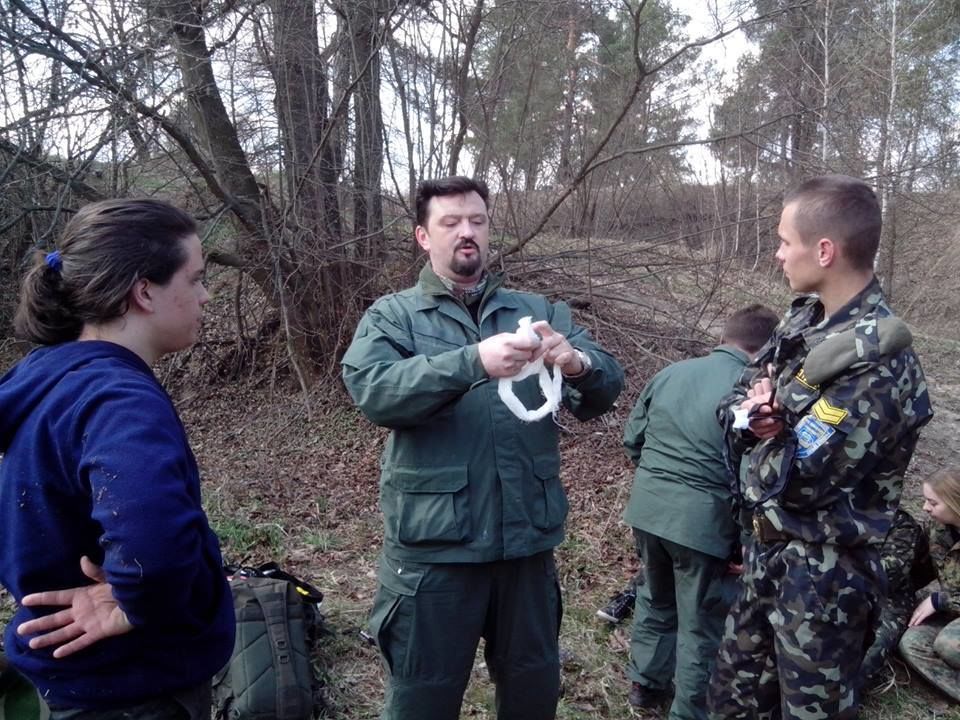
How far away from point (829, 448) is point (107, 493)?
1.95m

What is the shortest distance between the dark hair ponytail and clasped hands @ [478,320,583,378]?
2.83 feet

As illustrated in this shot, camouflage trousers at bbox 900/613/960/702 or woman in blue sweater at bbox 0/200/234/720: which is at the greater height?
woman in blue sweater at bbox 0/200/234/720

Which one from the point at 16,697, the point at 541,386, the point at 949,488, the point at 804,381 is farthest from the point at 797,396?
the point at 16,697

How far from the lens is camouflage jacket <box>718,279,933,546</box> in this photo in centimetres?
221

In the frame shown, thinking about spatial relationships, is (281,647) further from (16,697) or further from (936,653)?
(936,653)

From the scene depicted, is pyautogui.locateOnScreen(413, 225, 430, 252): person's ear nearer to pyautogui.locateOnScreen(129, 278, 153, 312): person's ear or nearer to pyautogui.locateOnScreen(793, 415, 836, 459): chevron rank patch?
pyautogui.locateOnScreen(129, 278, 153, 312): person's ear

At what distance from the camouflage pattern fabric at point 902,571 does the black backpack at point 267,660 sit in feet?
9.19

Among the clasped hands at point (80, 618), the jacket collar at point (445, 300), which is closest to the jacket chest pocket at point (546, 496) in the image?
the jacket collar at point (445, 300)

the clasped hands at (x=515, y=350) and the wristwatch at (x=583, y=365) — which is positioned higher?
the clasped hands at (x=515, y=350)

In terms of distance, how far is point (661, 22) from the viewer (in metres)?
7.36

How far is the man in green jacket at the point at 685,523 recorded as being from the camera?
312 centimetres

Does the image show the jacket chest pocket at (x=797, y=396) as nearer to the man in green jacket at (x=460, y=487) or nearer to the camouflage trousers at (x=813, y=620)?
the camouflage trousers at (x=813, y=620)

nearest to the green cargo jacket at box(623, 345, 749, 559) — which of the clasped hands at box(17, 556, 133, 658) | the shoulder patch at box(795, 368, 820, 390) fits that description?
the shoulder patch at box(795, 368, 820, 390)

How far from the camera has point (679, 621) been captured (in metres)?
3.23
